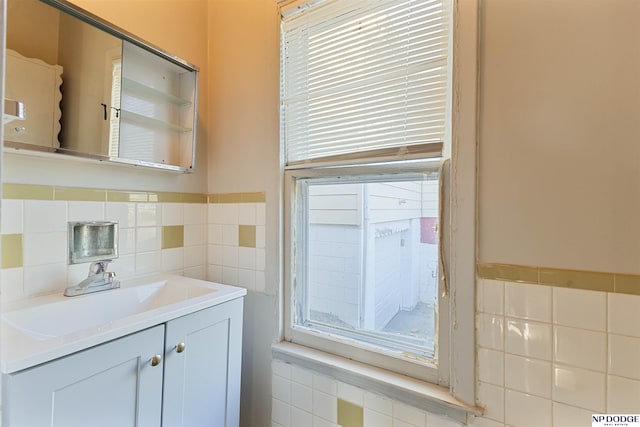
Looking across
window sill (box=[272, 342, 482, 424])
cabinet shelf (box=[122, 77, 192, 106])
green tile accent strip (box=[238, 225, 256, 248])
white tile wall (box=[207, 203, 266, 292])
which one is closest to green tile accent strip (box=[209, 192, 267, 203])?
white tile wall (box=[207, 203, 266, 292])

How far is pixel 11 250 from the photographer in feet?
3.22

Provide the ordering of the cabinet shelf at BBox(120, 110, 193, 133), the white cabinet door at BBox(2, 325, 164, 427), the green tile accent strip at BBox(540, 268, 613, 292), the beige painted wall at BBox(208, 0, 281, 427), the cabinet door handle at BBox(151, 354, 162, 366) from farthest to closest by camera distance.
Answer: the beige painted wall at BBox(208, 0, 281, 427) < the cabinet shelf at BBox(120, 110, 193, 133) < the cabinet door handle at BBox(151, 354, 162, 366) < the green tile accent strip at BBox(540, 268, 613, 292) < the white cabinet door at BBox(2, 325, 164, 427)

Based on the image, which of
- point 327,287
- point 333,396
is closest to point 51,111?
point 327,287

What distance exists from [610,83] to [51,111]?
1.64 metres

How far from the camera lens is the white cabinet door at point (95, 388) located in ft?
2.19

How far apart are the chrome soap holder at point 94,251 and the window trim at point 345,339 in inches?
26.8

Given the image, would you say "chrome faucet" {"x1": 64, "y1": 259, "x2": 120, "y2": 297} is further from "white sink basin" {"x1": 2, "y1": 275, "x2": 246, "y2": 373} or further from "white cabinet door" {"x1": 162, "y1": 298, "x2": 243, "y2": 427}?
"white cabinet door" {"x1": 162, "y1": 298, "x2": 243, "y2": 427}

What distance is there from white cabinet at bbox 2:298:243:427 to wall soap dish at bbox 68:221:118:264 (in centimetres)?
49

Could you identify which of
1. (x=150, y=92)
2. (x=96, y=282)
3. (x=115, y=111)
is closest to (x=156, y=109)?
(x=150, y=92)

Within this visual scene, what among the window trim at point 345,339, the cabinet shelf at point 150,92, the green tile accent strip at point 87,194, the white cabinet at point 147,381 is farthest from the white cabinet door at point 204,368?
the cabinet shelf at point 150,92

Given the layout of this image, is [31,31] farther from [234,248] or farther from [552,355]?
[552,355]

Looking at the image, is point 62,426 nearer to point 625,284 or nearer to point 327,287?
point 327,287

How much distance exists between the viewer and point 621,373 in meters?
0.76

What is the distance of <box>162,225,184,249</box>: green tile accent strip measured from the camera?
1.42 m
